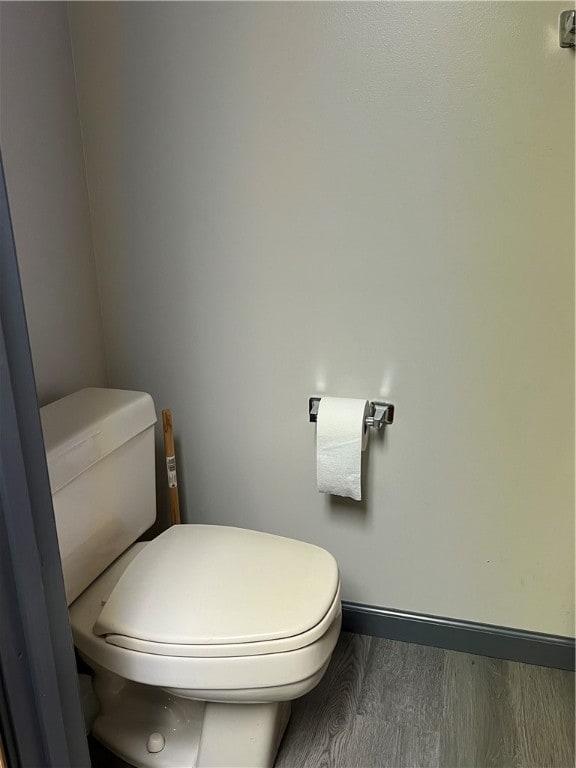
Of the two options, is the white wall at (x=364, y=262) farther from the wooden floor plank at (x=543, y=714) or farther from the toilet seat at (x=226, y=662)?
the toilet seat at (x=226, y=662)

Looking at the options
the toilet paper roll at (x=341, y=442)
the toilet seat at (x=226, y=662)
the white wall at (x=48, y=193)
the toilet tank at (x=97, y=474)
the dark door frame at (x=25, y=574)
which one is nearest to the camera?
the dark door frame at (x=25, y=574)

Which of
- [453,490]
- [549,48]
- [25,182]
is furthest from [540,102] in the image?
[25,182]

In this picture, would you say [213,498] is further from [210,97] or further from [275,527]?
[210,97]

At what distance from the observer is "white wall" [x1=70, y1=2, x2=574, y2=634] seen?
135cm

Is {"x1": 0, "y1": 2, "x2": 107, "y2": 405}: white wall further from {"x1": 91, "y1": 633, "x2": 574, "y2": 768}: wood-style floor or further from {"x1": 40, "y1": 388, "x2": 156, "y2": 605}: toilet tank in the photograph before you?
{"x1": 91, "y1": 633, "x2": 574, "y2": 768}: wood-style floor

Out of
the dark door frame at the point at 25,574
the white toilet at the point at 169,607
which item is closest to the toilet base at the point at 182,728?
the white toilet at the point at 169,607

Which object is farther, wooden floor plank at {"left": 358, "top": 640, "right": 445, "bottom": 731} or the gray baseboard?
the gray baseboard

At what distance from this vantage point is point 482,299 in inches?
56.5

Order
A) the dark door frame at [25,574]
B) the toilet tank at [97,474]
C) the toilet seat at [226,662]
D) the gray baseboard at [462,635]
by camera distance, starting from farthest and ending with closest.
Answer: the gray baseboard at [462,635] < the toilet tank at [97,474] < the toilet seat at [226,662] < the dark door frame at [25,574]

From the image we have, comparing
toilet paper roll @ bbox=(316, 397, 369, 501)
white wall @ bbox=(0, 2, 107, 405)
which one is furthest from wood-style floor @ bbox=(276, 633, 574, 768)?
white wall @ bbox=(0, 2, 107, 405)

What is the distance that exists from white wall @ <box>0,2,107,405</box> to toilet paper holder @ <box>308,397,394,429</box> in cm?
61

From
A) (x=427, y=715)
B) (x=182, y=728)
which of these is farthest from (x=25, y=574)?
(x=427, y=715)

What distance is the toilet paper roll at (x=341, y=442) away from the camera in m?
1.50

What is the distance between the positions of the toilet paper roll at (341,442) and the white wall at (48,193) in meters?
0.65
